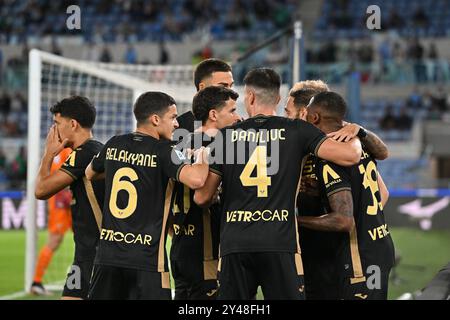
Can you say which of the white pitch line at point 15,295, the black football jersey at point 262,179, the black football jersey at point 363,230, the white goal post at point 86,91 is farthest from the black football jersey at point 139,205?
the white pitch line at point 15,295

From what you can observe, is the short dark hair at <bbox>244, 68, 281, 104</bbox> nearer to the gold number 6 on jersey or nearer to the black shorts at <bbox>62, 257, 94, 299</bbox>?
the gold number 6 on jersey

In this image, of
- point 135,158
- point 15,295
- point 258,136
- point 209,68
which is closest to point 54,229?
point 15,295

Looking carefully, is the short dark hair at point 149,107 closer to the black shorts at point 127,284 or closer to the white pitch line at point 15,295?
the black shorts at point 127,284

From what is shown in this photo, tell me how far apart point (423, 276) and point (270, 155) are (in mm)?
7826

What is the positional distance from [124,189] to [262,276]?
3.50ft

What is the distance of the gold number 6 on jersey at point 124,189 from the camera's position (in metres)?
5.84

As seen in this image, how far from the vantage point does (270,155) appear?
5.70 m

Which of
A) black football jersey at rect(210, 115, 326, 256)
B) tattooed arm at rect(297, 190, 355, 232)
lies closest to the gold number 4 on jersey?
black football jersey at rect(210, 115, 326, 256)

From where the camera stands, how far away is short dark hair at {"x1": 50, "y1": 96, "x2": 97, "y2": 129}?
678cm

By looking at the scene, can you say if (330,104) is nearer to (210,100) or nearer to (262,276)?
(210,100)

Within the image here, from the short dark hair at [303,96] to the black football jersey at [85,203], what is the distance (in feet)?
5.02

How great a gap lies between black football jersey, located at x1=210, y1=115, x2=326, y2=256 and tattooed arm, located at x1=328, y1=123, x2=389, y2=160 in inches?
10.5

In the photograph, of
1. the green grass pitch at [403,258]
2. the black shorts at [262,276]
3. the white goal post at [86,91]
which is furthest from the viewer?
the green grass pitch at [403,258]

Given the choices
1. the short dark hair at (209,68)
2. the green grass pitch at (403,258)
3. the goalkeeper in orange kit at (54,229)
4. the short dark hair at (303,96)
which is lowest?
the green grass pitch at (403,258)
